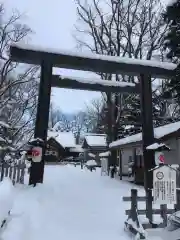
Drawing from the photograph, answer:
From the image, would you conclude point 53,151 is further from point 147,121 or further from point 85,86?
point 147,121

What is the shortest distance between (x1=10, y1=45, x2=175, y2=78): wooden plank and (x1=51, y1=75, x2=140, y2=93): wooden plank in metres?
1.56

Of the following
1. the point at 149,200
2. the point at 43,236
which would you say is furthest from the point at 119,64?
the point at 43,236

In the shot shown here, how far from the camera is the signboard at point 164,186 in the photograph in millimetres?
6250

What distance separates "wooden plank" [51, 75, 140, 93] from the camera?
Result: 1479 cm

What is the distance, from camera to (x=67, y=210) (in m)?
9.06

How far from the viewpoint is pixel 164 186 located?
6.34m

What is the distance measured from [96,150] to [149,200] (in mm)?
45491

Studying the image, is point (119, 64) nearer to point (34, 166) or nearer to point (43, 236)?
point (34, 166)

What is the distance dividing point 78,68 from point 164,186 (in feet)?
26.7

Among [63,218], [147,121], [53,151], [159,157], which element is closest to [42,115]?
[147,121]

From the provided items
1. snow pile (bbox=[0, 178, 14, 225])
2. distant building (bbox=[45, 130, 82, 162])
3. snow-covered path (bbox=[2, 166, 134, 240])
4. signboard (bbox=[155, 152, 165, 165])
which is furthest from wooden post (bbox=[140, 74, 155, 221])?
distant building (bbox=[45, 130, 82, 162])

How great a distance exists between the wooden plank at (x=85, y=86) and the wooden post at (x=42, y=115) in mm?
1715

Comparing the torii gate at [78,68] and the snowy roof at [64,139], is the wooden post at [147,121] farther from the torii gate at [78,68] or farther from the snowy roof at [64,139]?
the snowy roof at [64,139]

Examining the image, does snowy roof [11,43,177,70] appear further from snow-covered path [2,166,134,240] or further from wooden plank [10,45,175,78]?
snow-covered path [2,166,134,240]
